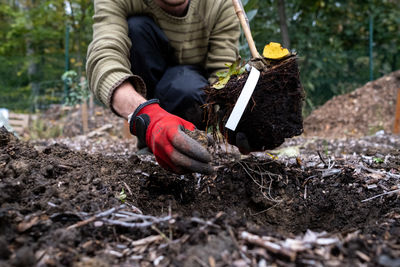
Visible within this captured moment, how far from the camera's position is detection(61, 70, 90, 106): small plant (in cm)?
573

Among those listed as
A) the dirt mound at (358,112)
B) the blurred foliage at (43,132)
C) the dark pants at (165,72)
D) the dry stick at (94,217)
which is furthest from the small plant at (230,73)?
the blurred foliage at (43,132)

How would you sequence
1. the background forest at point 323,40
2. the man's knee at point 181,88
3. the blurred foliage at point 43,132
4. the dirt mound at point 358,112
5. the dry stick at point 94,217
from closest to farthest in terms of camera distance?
the dry stick at point 94,217
the man's knee at point 181,88
the blurred foliage at point 43,132
the dirt mound at point 358,112
the background forest at point 323,40

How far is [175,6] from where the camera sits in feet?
7.51

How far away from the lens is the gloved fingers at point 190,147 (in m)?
1.37

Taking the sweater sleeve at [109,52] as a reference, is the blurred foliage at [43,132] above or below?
below

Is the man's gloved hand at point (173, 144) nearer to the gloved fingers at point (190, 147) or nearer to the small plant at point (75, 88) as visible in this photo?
the gloved fingers at point (190, 147)

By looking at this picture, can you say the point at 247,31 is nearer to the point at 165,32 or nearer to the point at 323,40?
the point at 165,32

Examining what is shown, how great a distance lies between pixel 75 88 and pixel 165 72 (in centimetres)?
390

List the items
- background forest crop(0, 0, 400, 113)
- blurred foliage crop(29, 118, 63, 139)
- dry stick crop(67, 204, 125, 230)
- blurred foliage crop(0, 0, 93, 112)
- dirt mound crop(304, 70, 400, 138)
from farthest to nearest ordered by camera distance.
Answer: blurred foliage crop(0, 0, 93, 112)
background forest crop(0, 0, 400, 113)
dirt mound crop(304, 70, 400, 138)
blurred foliage crop(29, 118, 63, 139)
dry stick crop(67, 204, 125, 230)

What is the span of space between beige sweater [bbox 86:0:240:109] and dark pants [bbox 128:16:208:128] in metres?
0.07

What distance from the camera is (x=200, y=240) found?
96 cm

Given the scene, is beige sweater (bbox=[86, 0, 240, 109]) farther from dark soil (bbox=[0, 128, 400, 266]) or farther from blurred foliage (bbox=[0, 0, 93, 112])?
blurred foliage (bbox=[0, 0, 93, 112])

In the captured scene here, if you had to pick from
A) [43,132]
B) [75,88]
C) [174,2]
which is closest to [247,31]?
[174,2]

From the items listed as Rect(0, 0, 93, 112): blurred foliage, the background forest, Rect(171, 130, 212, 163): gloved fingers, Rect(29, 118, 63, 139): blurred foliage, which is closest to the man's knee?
Rect(171, 130, 212, 163): gloved fingers
